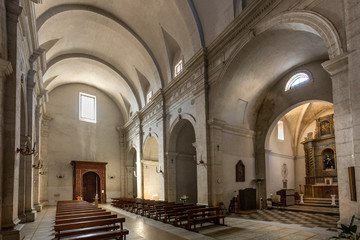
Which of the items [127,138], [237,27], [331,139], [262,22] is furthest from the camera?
[127,138]

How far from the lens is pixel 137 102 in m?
22.4

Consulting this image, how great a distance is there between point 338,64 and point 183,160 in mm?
12081

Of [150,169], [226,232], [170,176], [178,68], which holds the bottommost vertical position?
[226,232]

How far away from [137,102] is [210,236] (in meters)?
Answer: 15.9

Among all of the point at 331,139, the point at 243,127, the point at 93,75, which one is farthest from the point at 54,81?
the point at 331,139

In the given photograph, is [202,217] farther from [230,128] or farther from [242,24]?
[242,24]

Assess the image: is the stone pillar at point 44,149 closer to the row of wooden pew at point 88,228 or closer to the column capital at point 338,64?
the row of wooden pew at point 88,228

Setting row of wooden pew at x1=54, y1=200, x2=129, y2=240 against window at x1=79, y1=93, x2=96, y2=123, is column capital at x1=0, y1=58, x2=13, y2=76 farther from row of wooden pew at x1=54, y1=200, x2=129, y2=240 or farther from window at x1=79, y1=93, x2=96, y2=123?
window at x1=79, y1=93, x2=96, y2=123

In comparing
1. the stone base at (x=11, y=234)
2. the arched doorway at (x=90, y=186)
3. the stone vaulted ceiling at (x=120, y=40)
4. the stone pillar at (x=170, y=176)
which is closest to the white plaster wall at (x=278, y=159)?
the stone pillar at (x=170, y=176)

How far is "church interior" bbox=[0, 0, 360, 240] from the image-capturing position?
24.4 feet

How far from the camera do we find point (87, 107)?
84.9 ft

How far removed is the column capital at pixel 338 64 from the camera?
261 inches

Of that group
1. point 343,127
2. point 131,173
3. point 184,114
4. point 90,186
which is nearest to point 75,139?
point 90,186

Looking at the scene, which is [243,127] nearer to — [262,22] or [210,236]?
[262,22]
